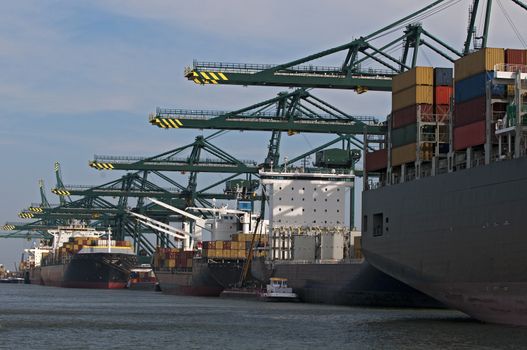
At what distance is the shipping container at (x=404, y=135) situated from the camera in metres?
43.0

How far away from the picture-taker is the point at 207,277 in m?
78.5

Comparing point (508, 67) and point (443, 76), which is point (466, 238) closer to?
point (508, 67)

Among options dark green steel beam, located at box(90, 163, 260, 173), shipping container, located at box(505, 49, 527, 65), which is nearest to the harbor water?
shipping container, located at box(505, 49, 527, 65)

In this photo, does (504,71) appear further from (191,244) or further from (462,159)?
(191,244)

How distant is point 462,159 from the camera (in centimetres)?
3900

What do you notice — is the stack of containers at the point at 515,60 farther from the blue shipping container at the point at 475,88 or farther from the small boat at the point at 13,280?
the small boat at the point at 13,280

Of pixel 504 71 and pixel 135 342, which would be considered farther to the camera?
pixel 504 71

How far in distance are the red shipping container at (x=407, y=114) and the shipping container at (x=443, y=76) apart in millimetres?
1254

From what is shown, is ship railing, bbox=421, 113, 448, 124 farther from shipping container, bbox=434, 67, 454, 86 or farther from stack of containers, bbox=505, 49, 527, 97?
stack of containers, bbox=505, 49, 527, 97

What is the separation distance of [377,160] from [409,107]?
16.0 ft

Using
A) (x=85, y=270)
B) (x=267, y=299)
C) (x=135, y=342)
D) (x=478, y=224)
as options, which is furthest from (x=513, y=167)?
(x=85, y=270)

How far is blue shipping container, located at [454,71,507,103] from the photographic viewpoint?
3662 centimetres

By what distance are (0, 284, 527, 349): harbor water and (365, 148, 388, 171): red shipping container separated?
707 centimetres

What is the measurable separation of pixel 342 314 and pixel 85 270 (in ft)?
242
